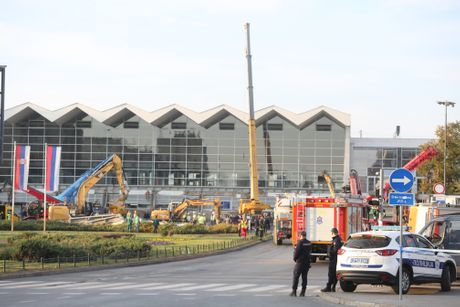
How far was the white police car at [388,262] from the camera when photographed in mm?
19531

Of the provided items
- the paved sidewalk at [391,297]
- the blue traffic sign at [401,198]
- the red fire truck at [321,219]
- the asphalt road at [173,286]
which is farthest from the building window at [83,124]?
the blue traffic sign at [401,198]

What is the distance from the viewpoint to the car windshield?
1986 cm

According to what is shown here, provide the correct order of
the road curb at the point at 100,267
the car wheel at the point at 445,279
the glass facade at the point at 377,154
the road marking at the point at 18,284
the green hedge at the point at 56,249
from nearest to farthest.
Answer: the car wheel at the point at 445,279, the road marking at the point at 18,284, the road curb at the point at 100,267, the green hedge at the point at 56,249, the glass facade at the point at 377,154

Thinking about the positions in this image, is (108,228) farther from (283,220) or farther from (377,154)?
(377,154)

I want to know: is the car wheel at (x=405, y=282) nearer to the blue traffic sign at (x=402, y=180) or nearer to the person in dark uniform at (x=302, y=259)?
the person in dark uniform at (x=302, y=259)

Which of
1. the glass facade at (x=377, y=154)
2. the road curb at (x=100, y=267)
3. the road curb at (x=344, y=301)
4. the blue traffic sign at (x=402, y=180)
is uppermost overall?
the glass facade at (x=377, y=154)

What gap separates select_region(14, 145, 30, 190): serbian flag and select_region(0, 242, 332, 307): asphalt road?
2014 centimetres

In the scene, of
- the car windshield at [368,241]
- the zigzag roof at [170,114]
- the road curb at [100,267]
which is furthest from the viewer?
the zigzag roof at [170,114]

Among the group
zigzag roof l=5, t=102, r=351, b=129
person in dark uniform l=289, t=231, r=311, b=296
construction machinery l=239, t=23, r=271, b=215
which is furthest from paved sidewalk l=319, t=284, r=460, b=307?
zigzag roof l=5, t=102, r=351, b=129

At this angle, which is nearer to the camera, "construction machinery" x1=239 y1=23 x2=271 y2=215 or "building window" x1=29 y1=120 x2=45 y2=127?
"construction machinery" x1=239 y1=23 x2=271 y2=215

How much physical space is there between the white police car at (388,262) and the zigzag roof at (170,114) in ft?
241

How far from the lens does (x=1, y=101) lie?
25672mm

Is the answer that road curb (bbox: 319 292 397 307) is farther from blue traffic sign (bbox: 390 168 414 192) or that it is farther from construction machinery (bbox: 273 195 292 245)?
construction machinery (bbox: 273 195 292 245)

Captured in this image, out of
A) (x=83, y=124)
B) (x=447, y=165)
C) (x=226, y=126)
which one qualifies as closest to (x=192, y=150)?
(x=226, y=126)
